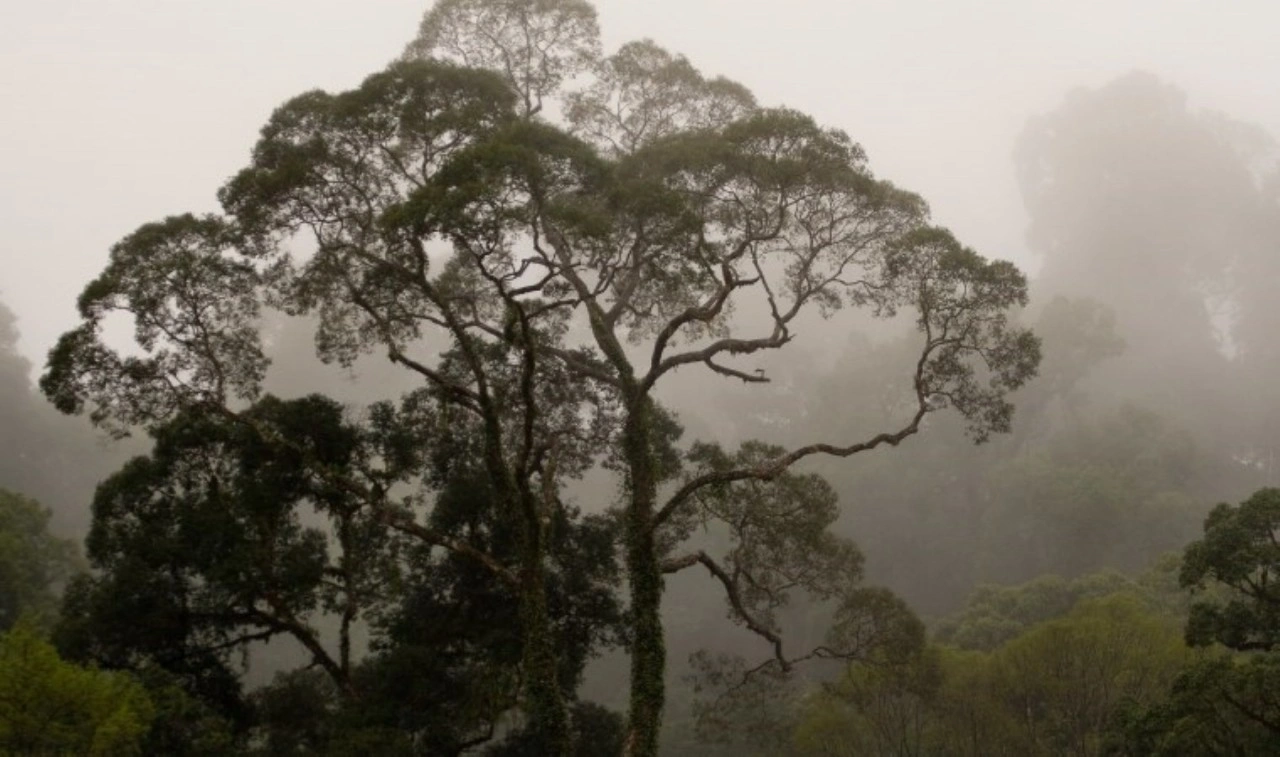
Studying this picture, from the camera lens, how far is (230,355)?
566 inches

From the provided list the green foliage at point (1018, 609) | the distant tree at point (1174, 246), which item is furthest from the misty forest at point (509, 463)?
the distant tree at point (1174, 246)

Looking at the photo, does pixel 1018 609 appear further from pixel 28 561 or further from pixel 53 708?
pixel 28 561

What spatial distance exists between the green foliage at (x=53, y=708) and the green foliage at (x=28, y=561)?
11.7 m

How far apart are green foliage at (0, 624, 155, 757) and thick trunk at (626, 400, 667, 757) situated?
5.98 m

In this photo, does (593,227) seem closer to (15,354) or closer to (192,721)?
(192,721)

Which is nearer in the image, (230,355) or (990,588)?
(230,355)

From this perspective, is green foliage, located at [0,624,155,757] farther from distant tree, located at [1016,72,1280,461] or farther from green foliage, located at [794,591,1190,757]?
distant tree, located at [1016,72,1280,461]

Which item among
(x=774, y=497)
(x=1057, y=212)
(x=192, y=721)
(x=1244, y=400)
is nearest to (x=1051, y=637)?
(x=774, y=497)

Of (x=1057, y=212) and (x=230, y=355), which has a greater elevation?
(x=1057, y=212)

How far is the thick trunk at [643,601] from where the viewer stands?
12375 mm

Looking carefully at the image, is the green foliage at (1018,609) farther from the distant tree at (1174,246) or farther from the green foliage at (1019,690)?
the distant tree at (1174,246)

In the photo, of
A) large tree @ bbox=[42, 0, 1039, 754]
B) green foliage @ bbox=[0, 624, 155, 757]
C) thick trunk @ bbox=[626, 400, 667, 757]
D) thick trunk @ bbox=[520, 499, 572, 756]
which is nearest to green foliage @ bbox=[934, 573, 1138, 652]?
large tree @ bbox=[42, 0, 1039, 754]

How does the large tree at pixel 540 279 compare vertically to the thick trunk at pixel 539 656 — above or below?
above

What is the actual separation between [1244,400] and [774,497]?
4135 centimetres
